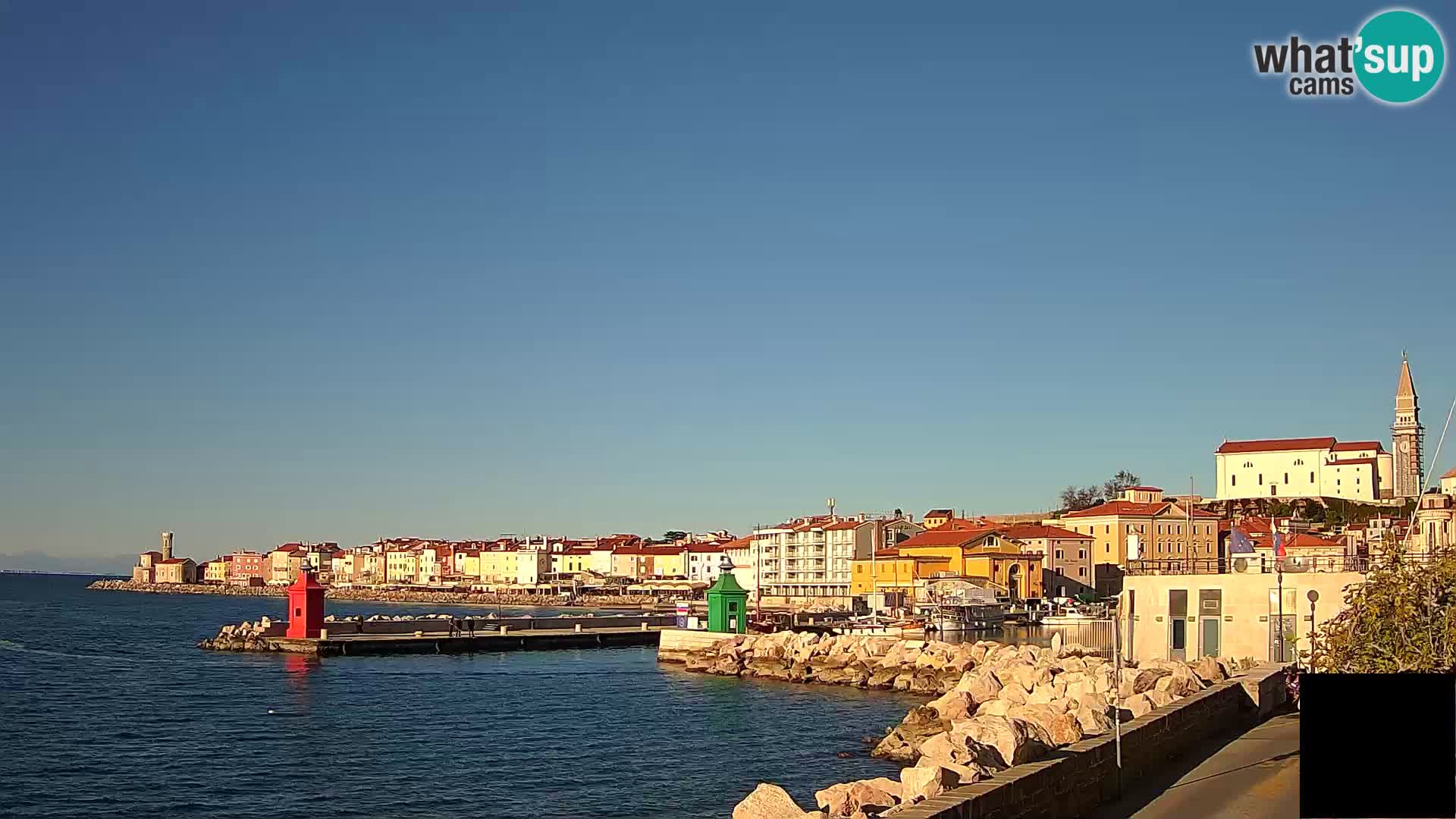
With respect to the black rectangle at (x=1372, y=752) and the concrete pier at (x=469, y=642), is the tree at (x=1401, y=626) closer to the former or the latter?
the black rectangle at (x=1372, y=752)

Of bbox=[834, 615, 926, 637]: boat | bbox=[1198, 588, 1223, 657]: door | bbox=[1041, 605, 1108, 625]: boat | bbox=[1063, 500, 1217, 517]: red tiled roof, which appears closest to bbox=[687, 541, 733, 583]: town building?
bbox=[1063, 500, 1217, 517]: red tiled roof

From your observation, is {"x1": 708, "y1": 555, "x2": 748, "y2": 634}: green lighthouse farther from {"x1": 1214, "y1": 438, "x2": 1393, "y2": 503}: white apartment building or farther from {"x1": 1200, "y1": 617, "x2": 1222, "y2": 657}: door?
{"x1": 1214, "y1": 438, "x2": 1393, "y2": 503}: white apartment building

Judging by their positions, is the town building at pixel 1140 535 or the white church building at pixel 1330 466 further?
the white church building at pixel 1330 466

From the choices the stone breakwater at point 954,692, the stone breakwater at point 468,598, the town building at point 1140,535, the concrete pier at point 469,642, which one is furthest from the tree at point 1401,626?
the stone breakwater at point 468,598

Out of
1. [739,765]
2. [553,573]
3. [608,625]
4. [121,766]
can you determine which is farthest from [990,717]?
[553,573]

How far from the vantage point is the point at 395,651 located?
209 feet

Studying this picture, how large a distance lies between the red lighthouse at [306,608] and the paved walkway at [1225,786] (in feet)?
169

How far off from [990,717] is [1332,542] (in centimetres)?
6950

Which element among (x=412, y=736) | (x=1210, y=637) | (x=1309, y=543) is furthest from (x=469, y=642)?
(x=1309, y=543)

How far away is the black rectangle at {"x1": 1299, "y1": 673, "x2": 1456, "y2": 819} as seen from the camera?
22.7 feet

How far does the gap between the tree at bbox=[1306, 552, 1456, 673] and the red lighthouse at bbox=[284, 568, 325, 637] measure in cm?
5718

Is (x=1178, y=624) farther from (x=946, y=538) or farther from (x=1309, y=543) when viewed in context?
(x=946, y=538)

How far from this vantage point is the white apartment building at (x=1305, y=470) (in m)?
125

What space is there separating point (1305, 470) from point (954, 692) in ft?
357
